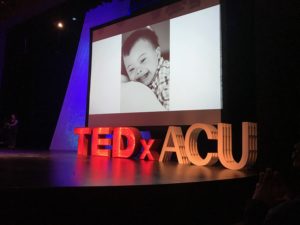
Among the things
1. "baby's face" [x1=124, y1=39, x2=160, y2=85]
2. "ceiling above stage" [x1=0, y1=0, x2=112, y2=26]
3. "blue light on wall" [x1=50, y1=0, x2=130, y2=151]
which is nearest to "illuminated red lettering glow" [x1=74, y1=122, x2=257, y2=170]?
"baby's face" [x1=124, y1=39, x2=160, y2=85]

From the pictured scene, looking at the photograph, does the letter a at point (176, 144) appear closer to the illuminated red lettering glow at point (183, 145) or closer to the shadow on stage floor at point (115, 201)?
the illuminated red lettering glow at point (183, 145)

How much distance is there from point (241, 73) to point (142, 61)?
1720 millimetres

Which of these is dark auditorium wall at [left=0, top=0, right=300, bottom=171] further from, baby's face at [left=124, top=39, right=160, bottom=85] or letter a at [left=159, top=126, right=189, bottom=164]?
baby's face at [left=124, top=39, right=160, bottom=85]

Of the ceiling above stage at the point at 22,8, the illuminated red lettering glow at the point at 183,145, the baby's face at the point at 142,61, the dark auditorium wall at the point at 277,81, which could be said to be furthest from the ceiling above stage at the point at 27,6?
the dark auditorium wall at the point at 277,81

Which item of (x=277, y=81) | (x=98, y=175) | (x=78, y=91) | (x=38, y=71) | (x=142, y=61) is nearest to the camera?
(x=98, y=175)

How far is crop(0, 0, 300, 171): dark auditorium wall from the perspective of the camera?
282 centimetres

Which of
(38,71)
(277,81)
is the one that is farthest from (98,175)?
(38,71)

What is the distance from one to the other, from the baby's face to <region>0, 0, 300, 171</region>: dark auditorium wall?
1289 millimetres

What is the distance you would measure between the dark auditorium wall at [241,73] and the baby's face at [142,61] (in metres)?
1.29

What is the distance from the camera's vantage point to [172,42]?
16.1 feet

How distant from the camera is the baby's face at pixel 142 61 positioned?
5.14 meters

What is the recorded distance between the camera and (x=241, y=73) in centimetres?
434

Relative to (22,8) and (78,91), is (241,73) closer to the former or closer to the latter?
(78,91)

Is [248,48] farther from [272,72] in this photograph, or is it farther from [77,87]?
[77,87]
